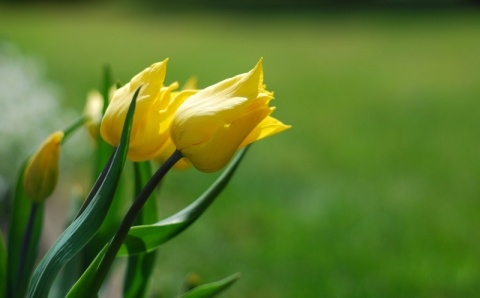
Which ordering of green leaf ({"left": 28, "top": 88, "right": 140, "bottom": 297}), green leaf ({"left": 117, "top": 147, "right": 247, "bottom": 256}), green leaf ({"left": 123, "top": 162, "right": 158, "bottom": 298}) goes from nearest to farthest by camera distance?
green leaf ({"left": 28, "top": 88, "right": 140, "bottom": 297}), green leaf ({"left": 117, "top": 147, "right": 247, "bottom": 256}), green leaf ({"left": 123, "top": 162, "right": 158, "bottom": 298})

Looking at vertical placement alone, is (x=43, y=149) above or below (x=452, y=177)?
above

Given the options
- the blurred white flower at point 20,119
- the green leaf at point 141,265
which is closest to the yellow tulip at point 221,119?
the green leaf at point 141,265

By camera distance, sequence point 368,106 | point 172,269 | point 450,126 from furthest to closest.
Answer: point 368,106, point 450,126, point 172,269

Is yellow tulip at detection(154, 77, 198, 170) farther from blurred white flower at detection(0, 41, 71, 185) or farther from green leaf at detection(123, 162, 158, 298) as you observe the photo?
blurred white flower at detection(0, 41, 71, 185)

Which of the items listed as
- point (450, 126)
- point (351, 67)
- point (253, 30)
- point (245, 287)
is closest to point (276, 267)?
point (245, 287)

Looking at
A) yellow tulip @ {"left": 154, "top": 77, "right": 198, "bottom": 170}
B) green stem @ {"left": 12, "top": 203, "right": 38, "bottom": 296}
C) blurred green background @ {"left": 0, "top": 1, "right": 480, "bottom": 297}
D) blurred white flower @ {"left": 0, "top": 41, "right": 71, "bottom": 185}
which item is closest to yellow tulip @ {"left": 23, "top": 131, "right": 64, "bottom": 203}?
green stem @ {"left": 12, "top": 203, "right": 38, "bottom": 296}

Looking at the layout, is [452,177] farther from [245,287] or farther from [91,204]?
[91,204]

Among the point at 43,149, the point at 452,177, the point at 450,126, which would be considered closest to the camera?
the point at 43,149

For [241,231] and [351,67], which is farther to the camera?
[351,67]
